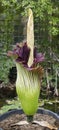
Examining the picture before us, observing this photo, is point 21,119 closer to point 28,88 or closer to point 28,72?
point 28,88

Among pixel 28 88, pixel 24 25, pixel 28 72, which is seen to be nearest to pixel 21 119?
pixel 28 88

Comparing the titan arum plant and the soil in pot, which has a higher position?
the titan arum plant

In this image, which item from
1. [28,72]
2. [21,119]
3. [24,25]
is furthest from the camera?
[24,25]

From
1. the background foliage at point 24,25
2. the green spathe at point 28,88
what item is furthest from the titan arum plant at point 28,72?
the background foliage at point 24,25

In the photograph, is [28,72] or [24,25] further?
[24,25]

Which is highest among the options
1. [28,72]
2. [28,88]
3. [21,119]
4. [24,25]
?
[28,72]

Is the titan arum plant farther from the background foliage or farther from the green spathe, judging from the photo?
the background foliage

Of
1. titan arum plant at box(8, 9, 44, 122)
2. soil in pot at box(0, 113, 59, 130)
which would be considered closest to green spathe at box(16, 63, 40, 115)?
titan arum plant at box(8, 9, 44, 122)
